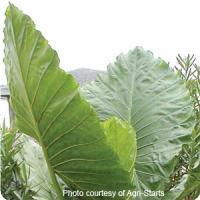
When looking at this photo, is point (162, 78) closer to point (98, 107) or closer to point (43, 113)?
point (98, 107)

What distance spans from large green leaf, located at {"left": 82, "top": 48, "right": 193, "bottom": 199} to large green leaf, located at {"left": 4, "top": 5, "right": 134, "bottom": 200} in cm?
20

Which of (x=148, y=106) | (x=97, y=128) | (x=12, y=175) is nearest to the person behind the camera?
(x=97, y=128)

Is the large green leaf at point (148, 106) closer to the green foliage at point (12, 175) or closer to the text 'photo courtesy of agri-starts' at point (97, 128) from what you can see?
the text 'photo courtesy of agri-starts' at point (97, 128)

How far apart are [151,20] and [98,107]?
428 mm

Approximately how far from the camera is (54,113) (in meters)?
0.70

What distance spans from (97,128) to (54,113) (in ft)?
0.29

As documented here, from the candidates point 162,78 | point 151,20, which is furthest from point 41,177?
point 151,20

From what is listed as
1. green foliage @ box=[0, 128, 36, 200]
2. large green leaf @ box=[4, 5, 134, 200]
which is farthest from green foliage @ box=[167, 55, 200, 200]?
green foliage @ box=[0, 128, 36, 200]

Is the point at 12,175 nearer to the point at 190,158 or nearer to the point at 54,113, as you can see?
the point at 54,113

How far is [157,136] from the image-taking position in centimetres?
98

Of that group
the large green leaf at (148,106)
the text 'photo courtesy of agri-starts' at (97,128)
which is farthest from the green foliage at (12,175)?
the large green leaf at (148,106)

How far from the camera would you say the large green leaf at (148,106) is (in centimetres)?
95

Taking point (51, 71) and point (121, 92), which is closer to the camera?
point (51, 71)

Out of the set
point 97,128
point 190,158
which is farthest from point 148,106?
→ point 97,128
